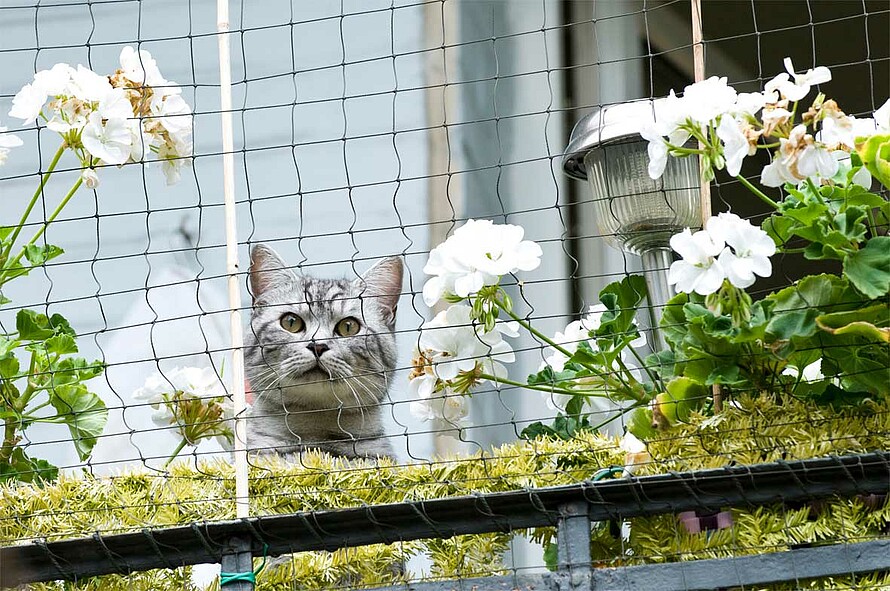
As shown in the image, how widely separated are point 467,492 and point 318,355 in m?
0.75

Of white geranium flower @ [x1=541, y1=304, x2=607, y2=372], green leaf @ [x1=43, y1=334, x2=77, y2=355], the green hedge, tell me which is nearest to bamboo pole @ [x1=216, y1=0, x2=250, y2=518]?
the green hedge

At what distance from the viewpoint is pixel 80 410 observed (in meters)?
1.47

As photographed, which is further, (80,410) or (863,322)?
(80,410)

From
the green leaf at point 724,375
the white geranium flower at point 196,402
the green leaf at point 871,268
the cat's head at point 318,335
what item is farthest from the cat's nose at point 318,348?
the green leaf at point 871,268

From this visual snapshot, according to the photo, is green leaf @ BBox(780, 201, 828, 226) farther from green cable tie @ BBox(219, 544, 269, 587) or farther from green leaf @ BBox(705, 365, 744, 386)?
green cable tie @ BBox(219, 544, 269, 587)

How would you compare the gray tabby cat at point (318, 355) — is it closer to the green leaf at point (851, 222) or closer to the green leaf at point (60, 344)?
the green leaf at point (60, 344)

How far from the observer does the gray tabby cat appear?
6.43ft

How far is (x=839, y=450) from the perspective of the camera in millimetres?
1192

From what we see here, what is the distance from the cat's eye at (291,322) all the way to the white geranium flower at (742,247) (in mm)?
1000

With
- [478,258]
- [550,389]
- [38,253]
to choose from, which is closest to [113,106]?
[38,253]

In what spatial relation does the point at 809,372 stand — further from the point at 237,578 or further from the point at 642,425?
the point at 237,578

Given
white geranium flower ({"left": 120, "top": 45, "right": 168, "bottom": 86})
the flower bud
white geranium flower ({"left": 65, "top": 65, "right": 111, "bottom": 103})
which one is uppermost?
white geranium flower ({"left": 120, "top": 45, "right": 168, "bottom": 86})

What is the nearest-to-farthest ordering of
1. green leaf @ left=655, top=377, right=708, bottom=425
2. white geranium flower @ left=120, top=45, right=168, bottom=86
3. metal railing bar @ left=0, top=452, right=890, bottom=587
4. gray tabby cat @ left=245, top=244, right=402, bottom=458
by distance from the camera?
metal railing bar @ left=0, top=452, right=890, bottom=587 < green leaf @ left=655, top=377, right=708, bottom=425 < white geranium flower @ left=120, top=45, right=168, bottom=86 < gray tabby cat @ left=245, top=244, right=402, bottom=458

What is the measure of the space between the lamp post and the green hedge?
29cm
